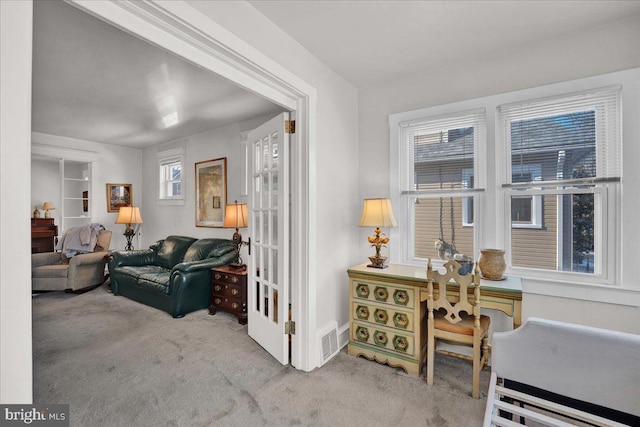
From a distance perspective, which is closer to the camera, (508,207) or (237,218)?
(508,207)

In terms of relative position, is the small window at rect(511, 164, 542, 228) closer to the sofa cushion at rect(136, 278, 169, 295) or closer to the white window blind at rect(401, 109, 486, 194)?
the white window blind at rect(401, 109, 486, 194)

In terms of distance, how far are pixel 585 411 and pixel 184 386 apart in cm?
236

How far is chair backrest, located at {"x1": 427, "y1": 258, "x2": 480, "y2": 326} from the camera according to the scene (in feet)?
6.76

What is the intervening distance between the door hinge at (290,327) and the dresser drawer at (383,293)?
0.57 metres

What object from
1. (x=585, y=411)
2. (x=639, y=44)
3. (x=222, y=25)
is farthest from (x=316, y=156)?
(x=639, y=44)

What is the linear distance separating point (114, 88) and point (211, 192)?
1.91 meters

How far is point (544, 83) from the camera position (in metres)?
2.34

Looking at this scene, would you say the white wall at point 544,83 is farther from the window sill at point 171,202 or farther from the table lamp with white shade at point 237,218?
the window sill at point 171,202

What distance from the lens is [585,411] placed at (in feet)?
4.58

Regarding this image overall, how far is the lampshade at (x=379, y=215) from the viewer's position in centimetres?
266

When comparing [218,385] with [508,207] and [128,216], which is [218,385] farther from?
[128,216]

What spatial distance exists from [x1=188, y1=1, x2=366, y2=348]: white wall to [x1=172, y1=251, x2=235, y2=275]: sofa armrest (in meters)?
1.77

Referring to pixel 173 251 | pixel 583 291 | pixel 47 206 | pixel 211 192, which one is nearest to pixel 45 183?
pixel 47 206

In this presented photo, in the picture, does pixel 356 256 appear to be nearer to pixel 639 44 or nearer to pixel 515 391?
pixel 515 391
